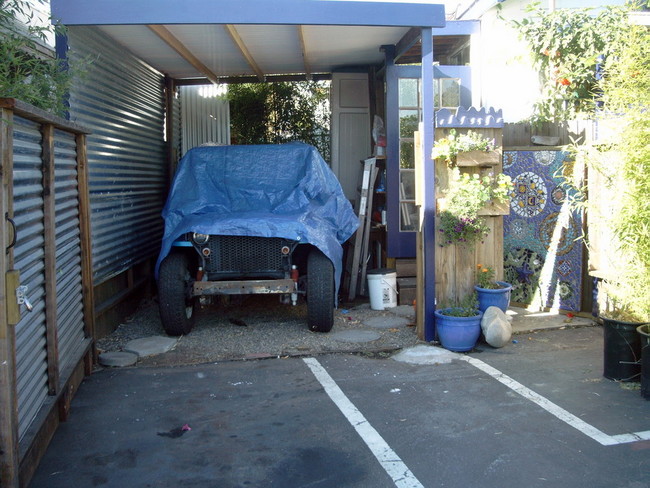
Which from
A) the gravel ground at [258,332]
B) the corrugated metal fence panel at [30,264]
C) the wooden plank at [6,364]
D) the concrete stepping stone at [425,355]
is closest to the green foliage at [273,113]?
the gravel ground at [258,332]

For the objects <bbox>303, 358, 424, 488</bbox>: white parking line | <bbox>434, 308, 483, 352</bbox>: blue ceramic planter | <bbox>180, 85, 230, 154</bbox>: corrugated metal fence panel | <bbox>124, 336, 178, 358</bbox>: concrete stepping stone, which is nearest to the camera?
<bbox>303, 358, 424, 488</bbox>: white parking line

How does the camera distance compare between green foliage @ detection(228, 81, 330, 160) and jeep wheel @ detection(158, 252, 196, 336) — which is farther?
green foliage @ detection(228, 81, 330, 160)

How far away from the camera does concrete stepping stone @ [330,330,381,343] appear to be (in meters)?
6.09

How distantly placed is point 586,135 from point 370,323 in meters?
3.11

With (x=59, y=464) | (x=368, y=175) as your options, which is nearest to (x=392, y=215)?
(x=368, y=175)

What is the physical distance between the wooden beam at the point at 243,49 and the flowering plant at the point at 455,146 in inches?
98.2

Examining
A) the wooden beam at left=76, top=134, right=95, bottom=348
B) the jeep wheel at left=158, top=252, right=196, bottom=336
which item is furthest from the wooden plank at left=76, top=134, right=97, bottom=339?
the jeep wheel at left=158, top=252, right=196, bottom=336

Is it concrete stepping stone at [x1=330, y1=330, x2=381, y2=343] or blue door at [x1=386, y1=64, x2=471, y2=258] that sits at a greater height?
blue door at [x1=386, y1=64, x2=471, y2=258]

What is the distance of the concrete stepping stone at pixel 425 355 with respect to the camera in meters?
5.36

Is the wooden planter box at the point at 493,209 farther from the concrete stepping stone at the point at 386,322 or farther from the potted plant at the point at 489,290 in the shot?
the concrete stepping stone at the point at 386,322

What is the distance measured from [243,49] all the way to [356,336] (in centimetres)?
370

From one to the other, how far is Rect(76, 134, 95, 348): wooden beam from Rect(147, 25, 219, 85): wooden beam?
6.05ft

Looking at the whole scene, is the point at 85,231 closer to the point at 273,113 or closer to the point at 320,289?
the point at 320,289

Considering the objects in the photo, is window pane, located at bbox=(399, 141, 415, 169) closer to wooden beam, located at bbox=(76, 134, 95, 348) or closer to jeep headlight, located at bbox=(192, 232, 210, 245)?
jeep headlight, located at bbox=(192, 232, 210, 245)
